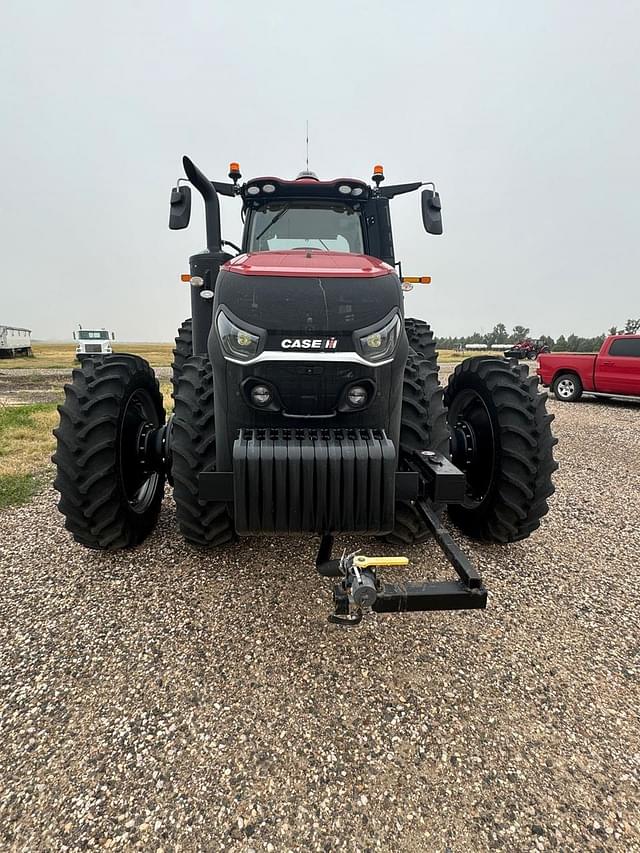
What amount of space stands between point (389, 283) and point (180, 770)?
229cm

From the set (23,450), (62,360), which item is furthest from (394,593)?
(62,360)

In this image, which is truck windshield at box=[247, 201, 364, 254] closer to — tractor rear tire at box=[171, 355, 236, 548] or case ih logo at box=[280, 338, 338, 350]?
tractor rear tire at box=[171, 355, 236, 548]

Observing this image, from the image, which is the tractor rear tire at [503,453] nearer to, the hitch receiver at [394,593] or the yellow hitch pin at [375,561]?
the hitch receiver at [394,593]

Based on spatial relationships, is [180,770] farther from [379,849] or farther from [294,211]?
[294,211]

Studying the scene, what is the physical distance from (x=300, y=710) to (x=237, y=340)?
1.70 meters

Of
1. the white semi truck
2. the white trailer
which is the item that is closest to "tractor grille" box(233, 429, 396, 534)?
the white semi truck

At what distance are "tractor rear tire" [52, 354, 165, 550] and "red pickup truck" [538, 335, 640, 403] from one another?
11.6 m

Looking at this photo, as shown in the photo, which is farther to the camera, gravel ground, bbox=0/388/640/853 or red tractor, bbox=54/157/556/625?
red tractor, bbox=54/157/556/625

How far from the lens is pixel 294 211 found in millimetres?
3605

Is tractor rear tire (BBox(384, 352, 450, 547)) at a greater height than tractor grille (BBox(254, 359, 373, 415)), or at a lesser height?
lesser

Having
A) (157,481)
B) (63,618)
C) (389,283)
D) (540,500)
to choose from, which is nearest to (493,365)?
→ (540,500)

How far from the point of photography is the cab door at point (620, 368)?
10.9 meters

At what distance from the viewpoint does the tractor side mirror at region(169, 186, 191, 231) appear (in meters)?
3.16

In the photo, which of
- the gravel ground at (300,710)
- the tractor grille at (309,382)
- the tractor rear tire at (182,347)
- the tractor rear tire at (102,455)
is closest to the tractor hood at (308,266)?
the tractor grille at (309,382)
